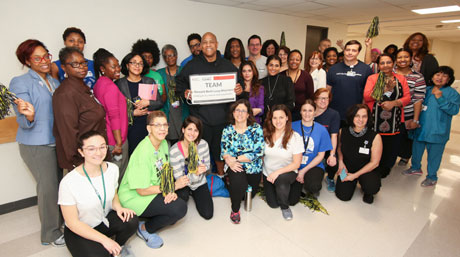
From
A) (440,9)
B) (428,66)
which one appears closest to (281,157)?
(428,66)

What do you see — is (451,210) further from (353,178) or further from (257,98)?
(257,98)

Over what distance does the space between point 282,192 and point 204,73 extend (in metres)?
1.62

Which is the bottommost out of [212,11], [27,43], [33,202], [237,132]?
[33,202]

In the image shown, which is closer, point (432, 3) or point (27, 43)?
point (27, 43)

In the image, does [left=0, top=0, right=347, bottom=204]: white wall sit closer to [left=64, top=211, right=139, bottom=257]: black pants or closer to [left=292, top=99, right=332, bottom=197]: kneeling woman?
[left=64, top=211, right=139, bottom=257]: black pants

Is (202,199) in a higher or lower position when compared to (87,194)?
lower

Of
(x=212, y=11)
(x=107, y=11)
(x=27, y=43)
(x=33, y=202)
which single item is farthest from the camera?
(x=212, y=11)

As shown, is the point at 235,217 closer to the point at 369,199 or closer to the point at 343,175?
the point at 343,175

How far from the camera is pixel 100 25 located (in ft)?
10.5

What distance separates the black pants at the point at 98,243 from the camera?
173cm

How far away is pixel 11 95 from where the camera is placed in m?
1.86

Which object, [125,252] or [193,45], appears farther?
[193,45]

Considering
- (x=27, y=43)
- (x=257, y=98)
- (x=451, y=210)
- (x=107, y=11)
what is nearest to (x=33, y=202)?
(x=27, y=43)

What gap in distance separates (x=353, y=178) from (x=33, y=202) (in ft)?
12.8
